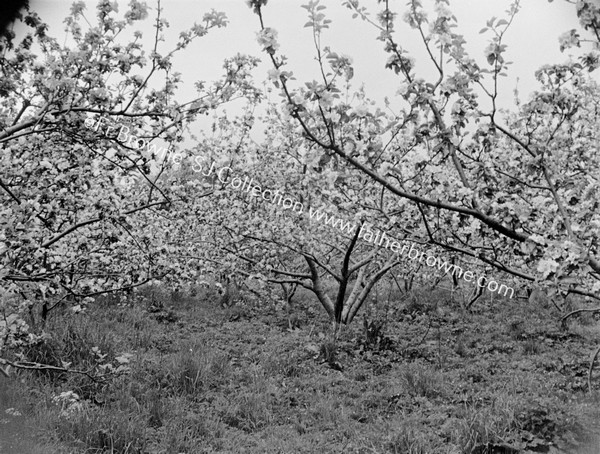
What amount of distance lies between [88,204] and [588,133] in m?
5.92

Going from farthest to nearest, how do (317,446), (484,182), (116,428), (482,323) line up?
(482,323) < (317,446) < (116,428) < (484,182)

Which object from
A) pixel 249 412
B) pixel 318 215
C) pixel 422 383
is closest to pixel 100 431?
pixel 249 412

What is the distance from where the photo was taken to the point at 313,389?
6.09 metres

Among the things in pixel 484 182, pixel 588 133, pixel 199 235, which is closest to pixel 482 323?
pixel 588 133

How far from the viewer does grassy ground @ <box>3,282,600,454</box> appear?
178 inches

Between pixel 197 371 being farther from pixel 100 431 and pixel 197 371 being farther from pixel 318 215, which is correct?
pixel 318 215

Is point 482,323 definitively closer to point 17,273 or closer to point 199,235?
point 199,235

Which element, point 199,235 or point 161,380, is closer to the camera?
point 161,380

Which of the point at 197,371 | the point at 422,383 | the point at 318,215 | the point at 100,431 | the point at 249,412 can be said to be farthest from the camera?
the point at 318,215

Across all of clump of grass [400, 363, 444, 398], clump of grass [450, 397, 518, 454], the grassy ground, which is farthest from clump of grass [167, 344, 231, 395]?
clump of grass [450, 397, 518, 454]

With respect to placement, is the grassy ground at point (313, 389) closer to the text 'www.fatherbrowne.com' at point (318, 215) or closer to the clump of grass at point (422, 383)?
the clump of grass at point (422, 383)

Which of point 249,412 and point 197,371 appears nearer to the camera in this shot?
point 249,412

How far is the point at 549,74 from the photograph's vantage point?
3389 millimetres

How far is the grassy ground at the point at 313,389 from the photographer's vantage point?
4.51m
